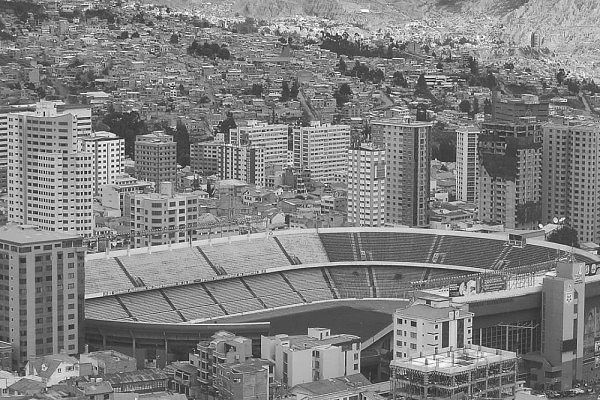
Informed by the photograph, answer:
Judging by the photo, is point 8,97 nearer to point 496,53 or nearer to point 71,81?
point 71,81

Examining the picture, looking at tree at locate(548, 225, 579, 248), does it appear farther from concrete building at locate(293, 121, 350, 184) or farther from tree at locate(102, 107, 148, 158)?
tree at locate(102, 107, 148, 158)

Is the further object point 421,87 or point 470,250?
point 421,87

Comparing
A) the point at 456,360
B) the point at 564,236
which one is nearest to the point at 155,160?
the point at 564,236

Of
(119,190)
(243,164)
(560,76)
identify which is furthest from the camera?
(560,76)

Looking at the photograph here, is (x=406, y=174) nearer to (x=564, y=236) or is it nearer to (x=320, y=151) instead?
(x=564, y=236)

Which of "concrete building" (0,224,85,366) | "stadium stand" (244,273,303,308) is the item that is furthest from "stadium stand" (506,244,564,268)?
"concrete building" (0,224,85,366)

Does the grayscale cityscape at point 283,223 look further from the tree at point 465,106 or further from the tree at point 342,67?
the tree at point 465,106

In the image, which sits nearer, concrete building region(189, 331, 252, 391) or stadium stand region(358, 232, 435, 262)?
concrete building region(189, 331, 252, 391)

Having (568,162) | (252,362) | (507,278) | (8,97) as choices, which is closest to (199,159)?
(8,97)
